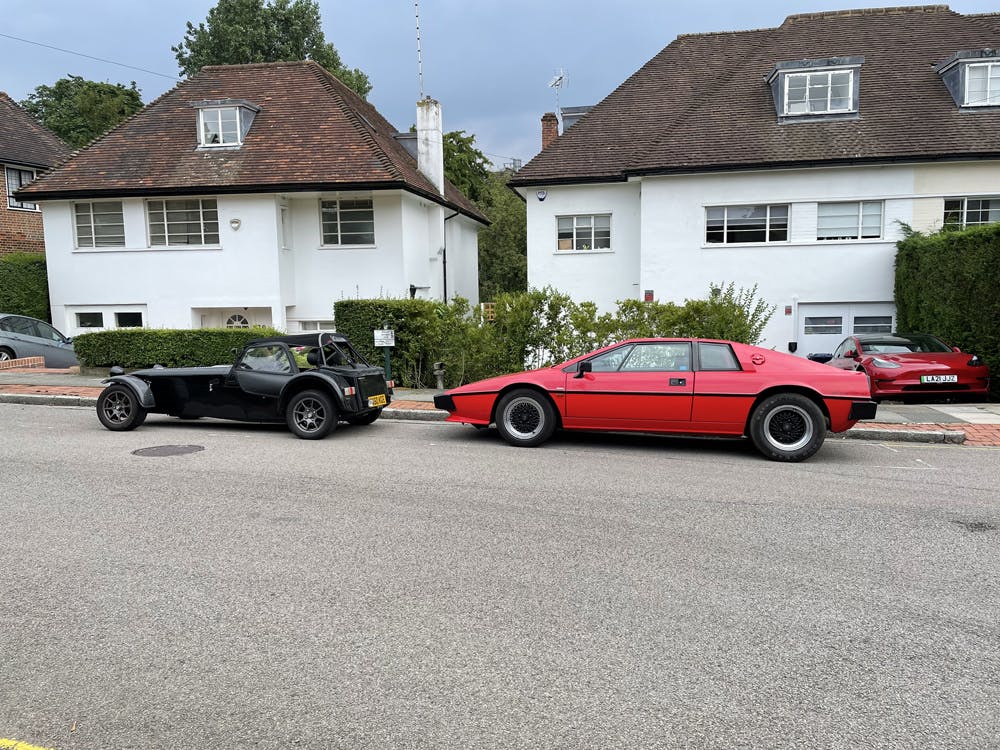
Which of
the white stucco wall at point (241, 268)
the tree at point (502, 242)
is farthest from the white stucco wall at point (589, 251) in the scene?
the tree at point (502, 242)

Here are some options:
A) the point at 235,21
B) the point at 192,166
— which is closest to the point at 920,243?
the point at 192,166

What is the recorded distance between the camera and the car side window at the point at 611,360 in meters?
9.95

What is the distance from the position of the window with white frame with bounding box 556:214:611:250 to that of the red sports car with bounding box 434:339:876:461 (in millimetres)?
13223

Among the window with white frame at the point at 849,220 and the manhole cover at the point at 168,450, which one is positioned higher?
the window with white frame at the point at 849,220

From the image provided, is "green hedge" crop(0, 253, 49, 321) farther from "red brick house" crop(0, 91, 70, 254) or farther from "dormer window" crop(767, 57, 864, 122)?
"dormer window" crop(767, 57, 864, 122)

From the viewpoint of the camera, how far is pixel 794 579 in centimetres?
500

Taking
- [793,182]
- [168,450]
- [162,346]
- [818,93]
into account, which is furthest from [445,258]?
[168,450]

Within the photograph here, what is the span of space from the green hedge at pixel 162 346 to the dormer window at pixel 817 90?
14.8 m

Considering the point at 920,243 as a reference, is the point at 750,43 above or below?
above

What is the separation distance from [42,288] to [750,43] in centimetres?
2356

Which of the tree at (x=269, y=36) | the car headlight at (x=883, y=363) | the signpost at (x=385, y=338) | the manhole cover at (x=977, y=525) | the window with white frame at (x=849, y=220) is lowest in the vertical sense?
the manhole cover at (x=977, y=525)

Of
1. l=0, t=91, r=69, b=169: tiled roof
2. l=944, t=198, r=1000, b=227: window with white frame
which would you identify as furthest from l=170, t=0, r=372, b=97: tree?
l=944, t=198, r=1000, b=227: window with white frame

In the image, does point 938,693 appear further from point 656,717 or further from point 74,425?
point 74,425

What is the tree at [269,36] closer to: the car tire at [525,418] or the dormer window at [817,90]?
the dormer window at [817,90]
